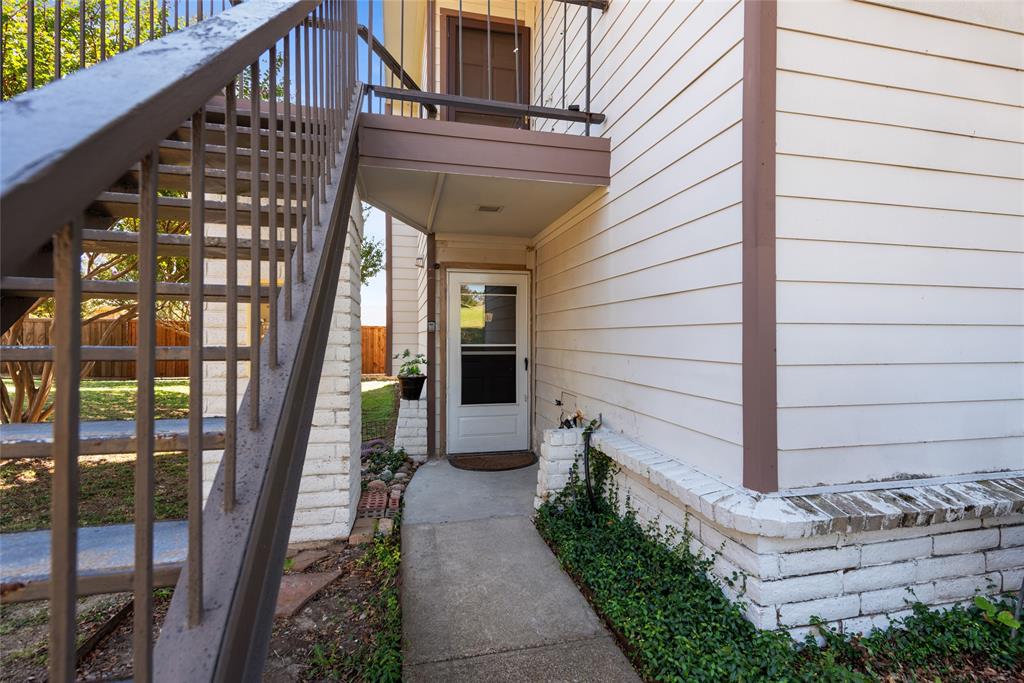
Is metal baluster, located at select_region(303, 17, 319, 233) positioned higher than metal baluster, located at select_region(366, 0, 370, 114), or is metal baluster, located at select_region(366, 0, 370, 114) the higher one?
metal baluster, located at select_region(366, 0, 370, 114)

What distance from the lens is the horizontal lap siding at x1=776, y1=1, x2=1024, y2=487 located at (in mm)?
1941

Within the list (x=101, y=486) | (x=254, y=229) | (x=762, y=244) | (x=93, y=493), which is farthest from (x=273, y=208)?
(x=101, y=486)

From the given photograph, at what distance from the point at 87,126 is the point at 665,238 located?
7.83 ft

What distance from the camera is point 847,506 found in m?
1.85

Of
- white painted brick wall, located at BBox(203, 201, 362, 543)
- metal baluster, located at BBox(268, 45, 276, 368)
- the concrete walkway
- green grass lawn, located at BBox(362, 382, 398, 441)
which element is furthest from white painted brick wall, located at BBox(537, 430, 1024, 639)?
green grass lawn, located at BBox(362, 382, 398, 441)

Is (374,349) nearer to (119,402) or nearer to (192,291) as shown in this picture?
(119,402)

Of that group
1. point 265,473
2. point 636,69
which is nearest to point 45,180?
point 265,473

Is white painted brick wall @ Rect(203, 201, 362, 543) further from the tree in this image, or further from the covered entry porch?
the tree

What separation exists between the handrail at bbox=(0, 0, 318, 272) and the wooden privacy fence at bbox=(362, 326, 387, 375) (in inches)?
529

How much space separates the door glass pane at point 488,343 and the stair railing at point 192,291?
10.5 feet

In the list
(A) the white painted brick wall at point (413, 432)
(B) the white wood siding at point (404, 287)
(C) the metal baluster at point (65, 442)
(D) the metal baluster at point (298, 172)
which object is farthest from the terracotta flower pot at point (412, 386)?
(B) the white wood siding at point (404, 287)

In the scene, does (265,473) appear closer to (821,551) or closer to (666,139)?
(821,551)

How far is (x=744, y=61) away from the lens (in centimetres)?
194

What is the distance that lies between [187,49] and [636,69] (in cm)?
269
